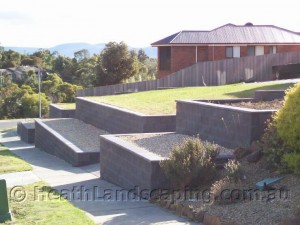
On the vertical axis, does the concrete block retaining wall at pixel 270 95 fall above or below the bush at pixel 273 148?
above

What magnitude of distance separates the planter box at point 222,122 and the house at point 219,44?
91.0ft

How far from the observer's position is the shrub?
8943 millimetres

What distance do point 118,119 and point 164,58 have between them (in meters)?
25.0

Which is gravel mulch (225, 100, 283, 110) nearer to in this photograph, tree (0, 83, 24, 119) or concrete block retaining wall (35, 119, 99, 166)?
concrete block retaining wall (35, 119, 99, 166)

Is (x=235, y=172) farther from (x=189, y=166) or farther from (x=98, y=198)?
(x=98, y=198)

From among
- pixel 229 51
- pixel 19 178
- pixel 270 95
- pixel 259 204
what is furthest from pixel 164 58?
pixel 259 204

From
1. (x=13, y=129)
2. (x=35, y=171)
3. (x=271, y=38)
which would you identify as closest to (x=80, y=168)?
(x=35, y=171)

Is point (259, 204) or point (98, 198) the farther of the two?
point (98, 198)

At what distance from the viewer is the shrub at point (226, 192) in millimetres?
8943

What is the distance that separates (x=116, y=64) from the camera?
4600 cm

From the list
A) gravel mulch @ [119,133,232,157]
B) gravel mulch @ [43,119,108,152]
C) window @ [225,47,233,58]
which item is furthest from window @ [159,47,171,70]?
gravel mulch @ [119,133,232,157]

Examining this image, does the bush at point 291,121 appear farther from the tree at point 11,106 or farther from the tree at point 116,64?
the tree at point 11,106

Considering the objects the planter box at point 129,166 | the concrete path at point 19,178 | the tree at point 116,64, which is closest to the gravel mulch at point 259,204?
the planter box at point 129,166

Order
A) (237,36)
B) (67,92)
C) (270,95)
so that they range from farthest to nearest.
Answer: (67,92) → (237,36) → (270,95)
